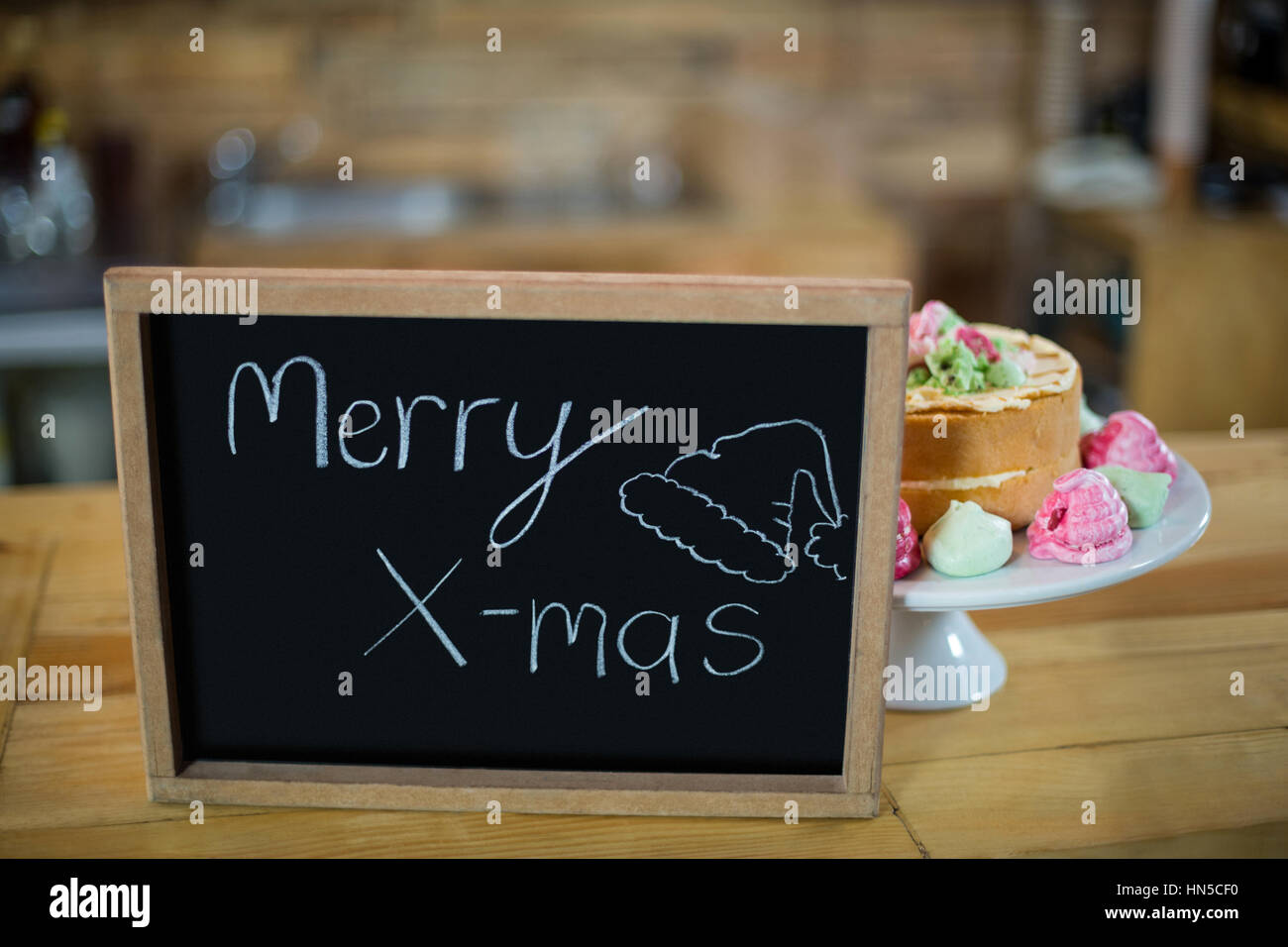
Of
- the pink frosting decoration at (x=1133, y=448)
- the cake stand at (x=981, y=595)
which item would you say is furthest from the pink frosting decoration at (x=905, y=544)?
the pink frosting decoration at (x=1133, y=448)

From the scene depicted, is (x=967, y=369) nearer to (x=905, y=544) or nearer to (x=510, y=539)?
(x=905, y=544)

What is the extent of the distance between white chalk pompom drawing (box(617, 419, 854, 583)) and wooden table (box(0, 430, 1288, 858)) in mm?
153

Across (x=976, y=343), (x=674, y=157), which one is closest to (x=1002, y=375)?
(x=976, y=343)

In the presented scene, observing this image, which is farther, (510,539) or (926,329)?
(926,329)

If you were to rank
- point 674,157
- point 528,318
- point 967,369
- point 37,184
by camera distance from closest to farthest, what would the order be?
point 528,318 → point 967,369 → point 37,184 → point 674,157

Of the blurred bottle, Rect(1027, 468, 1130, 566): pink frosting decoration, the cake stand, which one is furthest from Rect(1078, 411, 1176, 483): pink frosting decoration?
the blurred bottle

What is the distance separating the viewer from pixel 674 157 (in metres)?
3.37

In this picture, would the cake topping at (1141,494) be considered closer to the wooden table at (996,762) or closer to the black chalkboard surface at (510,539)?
the wooden table at (996,762)

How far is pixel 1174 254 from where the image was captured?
272 centimetres

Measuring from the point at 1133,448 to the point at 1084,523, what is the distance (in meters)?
0.17

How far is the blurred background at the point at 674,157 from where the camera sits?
8.48ft
